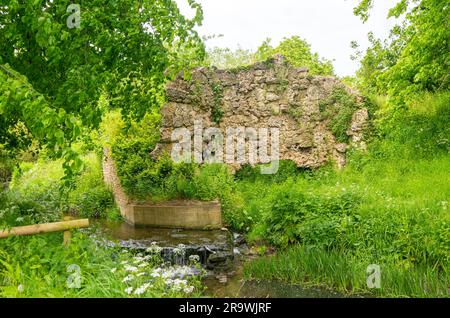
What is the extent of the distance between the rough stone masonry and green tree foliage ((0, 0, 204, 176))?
8135 millimetres

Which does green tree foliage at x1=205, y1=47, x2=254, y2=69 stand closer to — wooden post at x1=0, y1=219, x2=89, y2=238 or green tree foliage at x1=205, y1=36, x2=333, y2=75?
green tree foliage at x1=205, y1=36, x2=333, y2=75

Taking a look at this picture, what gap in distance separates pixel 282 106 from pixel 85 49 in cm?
1056

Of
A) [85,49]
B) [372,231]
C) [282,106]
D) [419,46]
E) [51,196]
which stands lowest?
[372,231]

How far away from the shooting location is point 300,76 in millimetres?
15539

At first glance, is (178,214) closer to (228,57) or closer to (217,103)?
(217,103)

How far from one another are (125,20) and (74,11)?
75 cm

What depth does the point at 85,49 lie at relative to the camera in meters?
5.64

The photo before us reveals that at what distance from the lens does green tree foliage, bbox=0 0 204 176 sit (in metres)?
4.99

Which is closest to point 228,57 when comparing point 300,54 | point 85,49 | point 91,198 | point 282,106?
point 300,54

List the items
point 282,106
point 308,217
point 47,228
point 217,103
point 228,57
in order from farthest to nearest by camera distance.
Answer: point 228,57
point 282,106
point 217,103
point 308,217
point 47,228

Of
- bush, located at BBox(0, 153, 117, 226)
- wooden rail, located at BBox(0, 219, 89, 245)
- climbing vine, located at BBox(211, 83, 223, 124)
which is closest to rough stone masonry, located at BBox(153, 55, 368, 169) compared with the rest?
climbing vine, located at BBox(211, 83, 223, 124)

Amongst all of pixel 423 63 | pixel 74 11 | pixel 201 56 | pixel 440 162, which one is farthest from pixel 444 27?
pixel 74 11

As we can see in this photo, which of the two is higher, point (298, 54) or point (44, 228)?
point (298, 54)

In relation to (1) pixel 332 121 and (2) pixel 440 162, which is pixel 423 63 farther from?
(1) pixel 332 121
